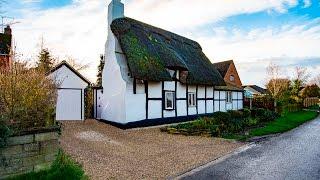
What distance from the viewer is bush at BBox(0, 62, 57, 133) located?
7836 mm

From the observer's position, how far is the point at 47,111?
8.84 meters

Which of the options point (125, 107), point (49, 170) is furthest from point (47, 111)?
point (125, 107)

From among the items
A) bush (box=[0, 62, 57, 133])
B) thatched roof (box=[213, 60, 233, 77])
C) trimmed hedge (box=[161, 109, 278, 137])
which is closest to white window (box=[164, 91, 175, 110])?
trimmed hedge (box=[161, 109, 278, 137])

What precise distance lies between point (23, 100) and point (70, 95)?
13.1 meters

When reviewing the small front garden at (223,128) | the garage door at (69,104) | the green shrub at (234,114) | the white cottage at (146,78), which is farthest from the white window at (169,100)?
the garage door at (69,104)

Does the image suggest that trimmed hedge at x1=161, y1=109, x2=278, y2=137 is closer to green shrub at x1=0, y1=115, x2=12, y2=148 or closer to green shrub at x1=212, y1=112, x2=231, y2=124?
green shrub at x1=212, y1=112, x2=231, y2=124

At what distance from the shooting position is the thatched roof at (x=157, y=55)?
19.0 m

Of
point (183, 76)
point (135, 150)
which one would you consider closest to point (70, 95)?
point (183, 76)

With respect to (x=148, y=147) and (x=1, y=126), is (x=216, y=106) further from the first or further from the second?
(x=1, y=126)

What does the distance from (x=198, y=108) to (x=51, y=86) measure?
15919 millimetres

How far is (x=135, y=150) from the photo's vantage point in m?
13.1

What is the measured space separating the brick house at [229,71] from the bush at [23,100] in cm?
3489

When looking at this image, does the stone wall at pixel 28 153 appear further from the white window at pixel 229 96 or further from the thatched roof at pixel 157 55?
the white window at pixel 229 96

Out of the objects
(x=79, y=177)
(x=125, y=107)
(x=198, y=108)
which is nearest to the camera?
(x=79, y=177)
